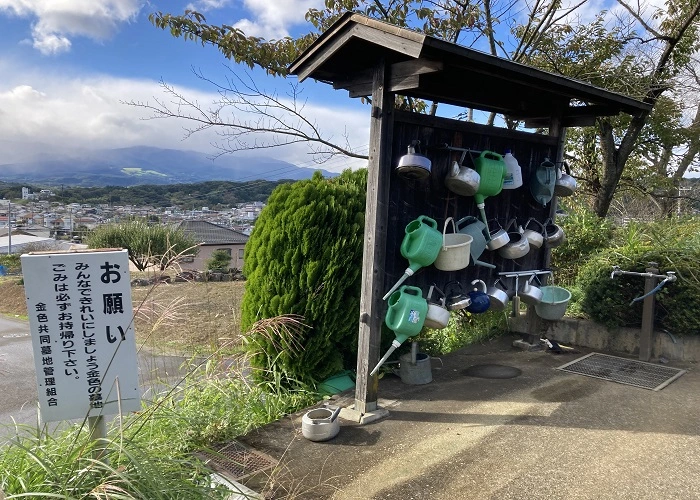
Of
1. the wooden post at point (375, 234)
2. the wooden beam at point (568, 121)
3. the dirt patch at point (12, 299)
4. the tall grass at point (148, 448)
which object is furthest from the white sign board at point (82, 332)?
the dirt patch at point (12, 299)

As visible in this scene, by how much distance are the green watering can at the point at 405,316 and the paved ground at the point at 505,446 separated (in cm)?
59

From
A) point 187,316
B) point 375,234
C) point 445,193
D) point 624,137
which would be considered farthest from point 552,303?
point 624,137

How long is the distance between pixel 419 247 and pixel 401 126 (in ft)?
3.03

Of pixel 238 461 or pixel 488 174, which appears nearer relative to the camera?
pixel 238 461

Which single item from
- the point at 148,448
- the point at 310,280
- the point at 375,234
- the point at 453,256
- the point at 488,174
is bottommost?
the point at 148,448

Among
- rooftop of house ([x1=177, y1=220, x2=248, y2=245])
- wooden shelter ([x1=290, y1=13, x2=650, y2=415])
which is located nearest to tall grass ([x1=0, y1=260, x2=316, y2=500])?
wooden shelter ([x1=290, y1=13, x2=650, y2=415])

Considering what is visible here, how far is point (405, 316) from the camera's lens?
12.3 ft

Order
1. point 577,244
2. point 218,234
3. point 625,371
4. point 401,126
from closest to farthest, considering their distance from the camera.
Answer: point 401,126 → point 625,371 → point 577,244 → point 218,234

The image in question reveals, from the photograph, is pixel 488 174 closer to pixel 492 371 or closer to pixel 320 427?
pixel 492 371

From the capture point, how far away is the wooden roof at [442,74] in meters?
3.44

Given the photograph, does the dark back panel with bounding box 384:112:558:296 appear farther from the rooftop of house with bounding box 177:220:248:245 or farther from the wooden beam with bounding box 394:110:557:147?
the rooftop of house with bounding box 177:220:248:245

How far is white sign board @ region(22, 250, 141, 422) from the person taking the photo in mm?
2436

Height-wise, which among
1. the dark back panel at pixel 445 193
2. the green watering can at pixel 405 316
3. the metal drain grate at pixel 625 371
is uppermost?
the dark back panel at pixel 445 193

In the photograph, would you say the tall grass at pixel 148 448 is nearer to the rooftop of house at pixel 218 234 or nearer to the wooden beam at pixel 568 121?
the wooden beam at pixel 568 121
